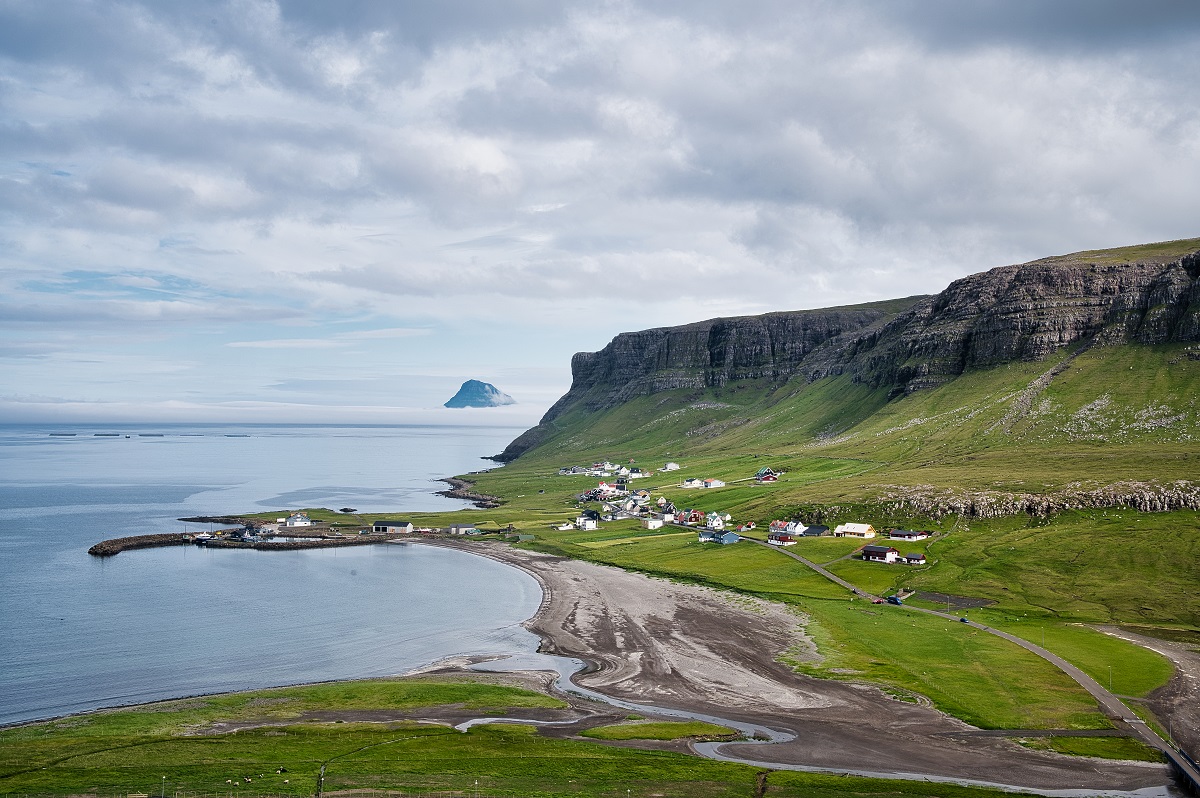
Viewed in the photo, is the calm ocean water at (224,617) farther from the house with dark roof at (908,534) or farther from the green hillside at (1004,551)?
the house with dark roof at (908,534)

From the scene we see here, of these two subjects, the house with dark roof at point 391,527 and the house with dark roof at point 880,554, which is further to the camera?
the house with dark roof at point 391,527

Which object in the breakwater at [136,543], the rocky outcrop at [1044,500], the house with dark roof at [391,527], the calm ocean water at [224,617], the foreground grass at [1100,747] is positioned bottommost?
the foreground grass at [1100,747]

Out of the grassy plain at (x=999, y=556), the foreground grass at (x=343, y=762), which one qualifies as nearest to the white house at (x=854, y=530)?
the grassy plain at (x=999, y=556)

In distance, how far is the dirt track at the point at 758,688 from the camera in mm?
56531

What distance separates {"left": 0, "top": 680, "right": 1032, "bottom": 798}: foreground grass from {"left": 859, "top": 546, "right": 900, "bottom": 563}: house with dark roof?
71.2 m

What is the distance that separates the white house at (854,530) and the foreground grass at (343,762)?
8606 cm

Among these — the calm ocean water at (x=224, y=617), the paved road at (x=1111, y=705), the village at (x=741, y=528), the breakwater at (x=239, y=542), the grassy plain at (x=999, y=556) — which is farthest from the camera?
the breakwater at (x=239, y=542)

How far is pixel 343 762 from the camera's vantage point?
5534cm

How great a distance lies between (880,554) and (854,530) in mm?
16004

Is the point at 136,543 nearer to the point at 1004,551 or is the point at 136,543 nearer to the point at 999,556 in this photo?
the point at 999,556

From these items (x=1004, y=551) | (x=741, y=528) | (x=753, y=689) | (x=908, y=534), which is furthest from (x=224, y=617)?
(x=1004, y=551)

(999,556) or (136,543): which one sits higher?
(136,543)

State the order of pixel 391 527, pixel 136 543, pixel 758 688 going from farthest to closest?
pixel 391 527 → pixel 136 543 → pixel 758 688

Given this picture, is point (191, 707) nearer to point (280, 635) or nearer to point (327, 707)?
point (327, 707)
